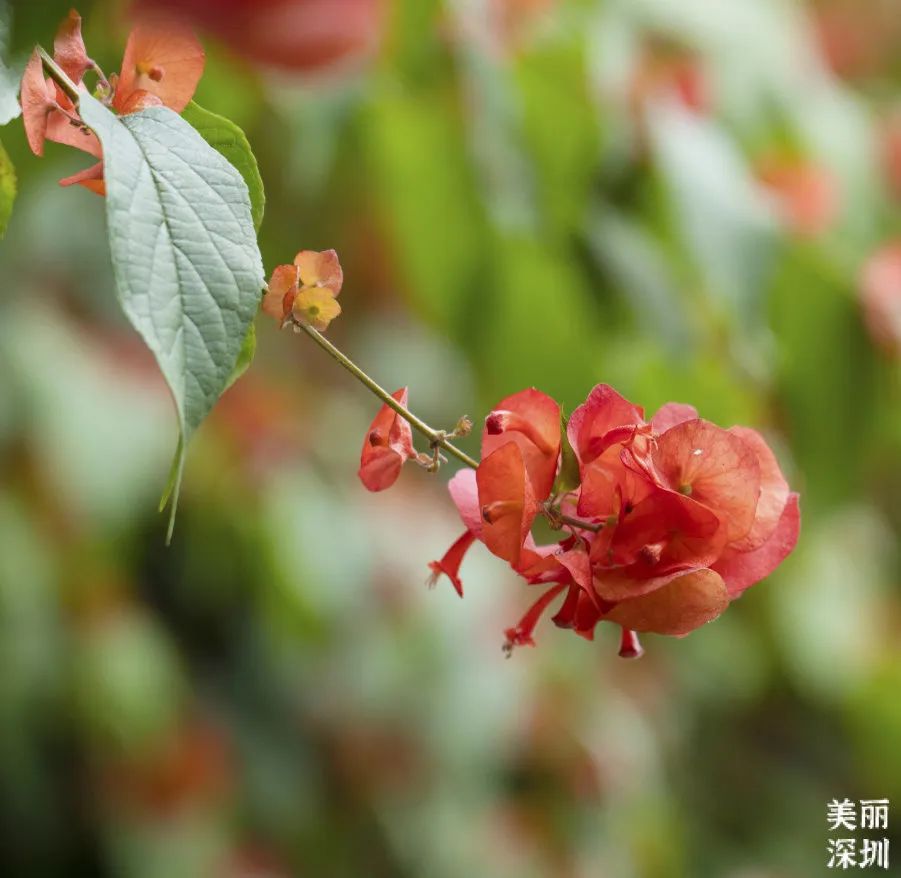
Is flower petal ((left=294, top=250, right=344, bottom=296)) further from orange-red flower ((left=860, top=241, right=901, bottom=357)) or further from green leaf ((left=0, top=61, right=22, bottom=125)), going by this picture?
orange-red flower ((left=860, top=241, right=901, bottom=357))

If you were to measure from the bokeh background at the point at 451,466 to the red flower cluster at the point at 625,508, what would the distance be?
0.34 feet

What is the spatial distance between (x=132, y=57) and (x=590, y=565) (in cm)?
11

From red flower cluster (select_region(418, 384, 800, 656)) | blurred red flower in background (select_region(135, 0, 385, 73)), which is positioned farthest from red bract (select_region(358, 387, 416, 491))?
blurred red flower in background (select_region(135, 0, 385, 73))

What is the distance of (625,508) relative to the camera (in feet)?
0.66

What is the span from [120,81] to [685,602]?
0.42ft

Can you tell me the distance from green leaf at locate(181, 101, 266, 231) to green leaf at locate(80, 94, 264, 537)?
1cm

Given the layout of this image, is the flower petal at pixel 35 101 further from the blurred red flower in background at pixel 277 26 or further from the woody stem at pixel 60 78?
the blurred red flower in background at pixel 277 26

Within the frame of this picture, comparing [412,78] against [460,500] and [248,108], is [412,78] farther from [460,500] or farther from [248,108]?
[460,500]

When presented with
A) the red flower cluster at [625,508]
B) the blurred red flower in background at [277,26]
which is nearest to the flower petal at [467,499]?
the red flower cluster at [625,508]

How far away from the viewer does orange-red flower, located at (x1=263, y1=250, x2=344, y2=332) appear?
197 mm

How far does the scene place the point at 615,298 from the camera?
2.04ft

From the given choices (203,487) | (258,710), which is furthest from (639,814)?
(203,487)

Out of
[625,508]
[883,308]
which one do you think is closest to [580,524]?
[625,508]

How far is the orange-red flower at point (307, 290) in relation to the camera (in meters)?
0.20
